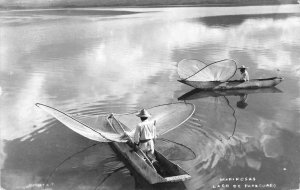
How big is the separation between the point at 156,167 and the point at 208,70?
33.1ft

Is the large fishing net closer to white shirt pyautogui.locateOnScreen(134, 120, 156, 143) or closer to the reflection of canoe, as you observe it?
white shirt pyautogui.locateOnScreen(134, 120, 156, 143)

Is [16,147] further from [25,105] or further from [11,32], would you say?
[11,32]

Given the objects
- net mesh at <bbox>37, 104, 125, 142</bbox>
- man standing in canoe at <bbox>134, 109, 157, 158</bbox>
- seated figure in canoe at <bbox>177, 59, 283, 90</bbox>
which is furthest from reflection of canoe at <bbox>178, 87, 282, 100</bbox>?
man standing in canoe at <bbox>134, 109, 157, 158</bbox>

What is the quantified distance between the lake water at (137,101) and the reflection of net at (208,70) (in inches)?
32.9

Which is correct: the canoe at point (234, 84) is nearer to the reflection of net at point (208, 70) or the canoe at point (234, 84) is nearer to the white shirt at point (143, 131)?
the reflection of net at point (208, 70)

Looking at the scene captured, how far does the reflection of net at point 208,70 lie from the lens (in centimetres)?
1706

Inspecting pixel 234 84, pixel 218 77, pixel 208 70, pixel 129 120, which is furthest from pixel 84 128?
pixel 218 77

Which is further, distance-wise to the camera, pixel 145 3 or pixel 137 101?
pixel 145 3

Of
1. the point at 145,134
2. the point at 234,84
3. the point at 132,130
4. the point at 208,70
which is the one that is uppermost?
the point at 145,134

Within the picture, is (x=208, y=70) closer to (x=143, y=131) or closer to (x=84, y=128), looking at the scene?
(x=84, y=128)

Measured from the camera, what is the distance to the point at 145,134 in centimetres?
852

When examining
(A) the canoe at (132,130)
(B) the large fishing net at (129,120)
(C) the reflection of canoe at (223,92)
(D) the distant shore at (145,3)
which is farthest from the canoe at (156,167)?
(D) the distant shore at (145,3)

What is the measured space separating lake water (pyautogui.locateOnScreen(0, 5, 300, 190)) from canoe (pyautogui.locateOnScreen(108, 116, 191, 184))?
343 millimetres

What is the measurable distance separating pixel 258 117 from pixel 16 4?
41.5m
